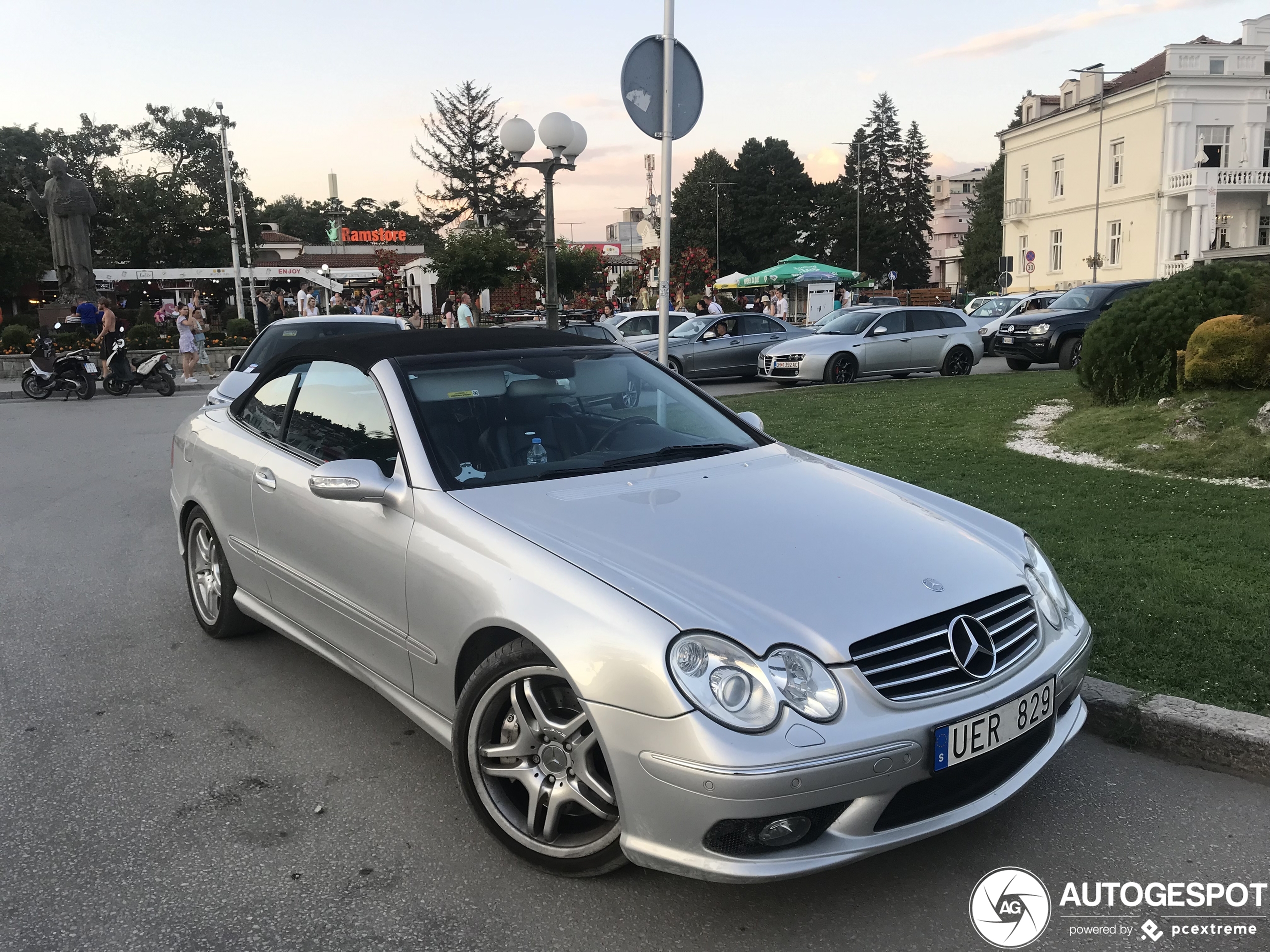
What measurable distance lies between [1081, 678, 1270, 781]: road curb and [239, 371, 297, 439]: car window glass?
3.49 m

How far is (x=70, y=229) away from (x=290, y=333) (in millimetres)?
24318

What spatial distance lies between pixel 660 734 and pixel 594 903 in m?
0.65

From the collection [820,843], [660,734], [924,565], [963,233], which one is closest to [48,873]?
[660,734]

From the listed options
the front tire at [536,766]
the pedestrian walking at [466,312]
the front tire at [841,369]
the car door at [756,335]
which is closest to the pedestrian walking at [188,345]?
the pedestrian walking at [466,312]

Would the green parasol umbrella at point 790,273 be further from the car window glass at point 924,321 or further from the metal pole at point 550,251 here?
the metal pole at point 550,251

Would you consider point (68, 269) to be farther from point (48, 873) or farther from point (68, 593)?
point (48, 873)

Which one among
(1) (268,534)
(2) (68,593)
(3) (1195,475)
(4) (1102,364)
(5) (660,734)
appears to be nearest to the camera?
(5) (660,734)

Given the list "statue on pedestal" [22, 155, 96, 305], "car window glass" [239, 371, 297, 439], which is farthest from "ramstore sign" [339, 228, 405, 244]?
"car window glass" [239, 371, 297, 439]

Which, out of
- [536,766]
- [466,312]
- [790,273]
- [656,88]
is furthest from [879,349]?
[790,273]

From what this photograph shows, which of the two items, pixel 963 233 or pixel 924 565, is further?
pixel 963 233

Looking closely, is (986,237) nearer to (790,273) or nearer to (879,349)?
(790,273)

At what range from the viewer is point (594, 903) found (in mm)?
2822

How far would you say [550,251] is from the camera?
45.1 feet

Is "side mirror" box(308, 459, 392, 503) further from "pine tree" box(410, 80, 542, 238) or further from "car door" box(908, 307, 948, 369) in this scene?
"pine tree" box(410, 80, 542, 238)
